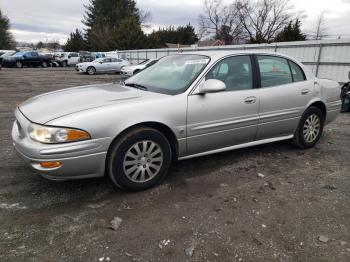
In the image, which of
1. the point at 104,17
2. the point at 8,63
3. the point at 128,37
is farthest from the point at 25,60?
the point at 104,17

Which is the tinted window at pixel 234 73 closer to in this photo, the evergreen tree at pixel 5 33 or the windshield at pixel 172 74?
the windshield at pixel 172 74

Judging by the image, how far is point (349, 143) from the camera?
532cm

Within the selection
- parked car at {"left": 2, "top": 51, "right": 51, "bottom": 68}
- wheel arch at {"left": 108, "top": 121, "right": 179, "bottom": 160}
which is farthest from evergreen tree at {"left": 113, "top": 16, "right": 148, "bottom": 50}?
wheel arch at {"left": 108, "top": 121, "right": 179, "bottom": 160}

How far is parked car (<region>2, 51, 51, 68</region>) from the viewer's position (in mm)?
27808

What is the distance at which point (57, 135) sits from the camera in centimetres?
288

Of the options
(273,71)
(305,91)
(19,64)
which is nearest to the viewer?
(273,71)

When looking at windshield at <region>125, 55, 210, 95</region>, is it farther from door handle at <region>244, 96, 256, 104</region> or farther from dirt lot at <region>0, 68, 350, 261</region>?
dirt lot at <region>0, 68, 350, 261</region>

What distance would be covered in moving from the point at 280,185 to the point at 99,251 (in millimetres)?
2226

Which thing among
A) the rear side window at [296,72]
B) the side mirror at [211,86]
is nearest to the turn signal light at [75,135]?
the side mirror at [211,86]

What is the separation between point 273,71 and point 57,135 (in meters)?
3.05

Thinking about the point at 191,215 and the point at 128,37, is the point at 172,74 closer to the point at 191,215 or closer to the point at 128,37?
the point at 191,215

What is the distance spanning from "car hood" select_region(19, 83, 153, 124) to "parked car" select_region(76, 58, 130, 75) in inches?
831

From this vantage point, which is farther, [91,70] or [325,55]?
[91,70]

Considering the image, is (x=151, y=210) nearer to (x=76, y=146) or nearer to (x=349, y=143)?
(x=76, y=146)
